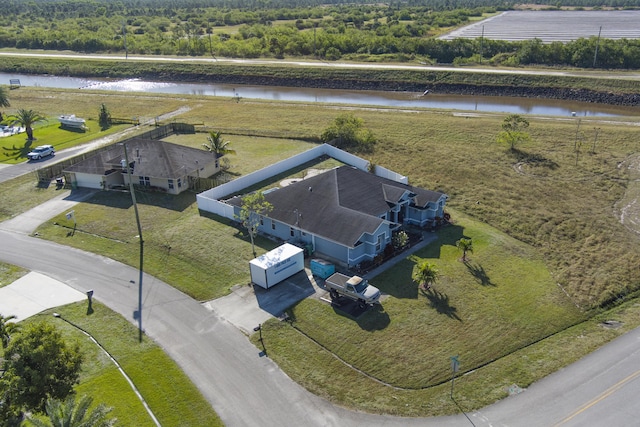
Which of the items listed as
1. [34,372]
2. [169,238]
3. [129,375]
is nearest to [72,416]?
[34,372]

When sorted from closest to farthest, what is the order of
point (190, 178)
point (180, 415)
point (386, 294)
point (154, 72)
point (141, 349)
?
1. point (180, 415)
2. point (141, 349)
3. point (386, 294)
4. point (190, 178)
5. point (154, 72)

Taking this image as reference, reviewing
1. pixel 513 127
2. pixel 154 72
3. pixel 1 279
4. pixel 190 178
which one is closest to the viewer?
pixel 1 279

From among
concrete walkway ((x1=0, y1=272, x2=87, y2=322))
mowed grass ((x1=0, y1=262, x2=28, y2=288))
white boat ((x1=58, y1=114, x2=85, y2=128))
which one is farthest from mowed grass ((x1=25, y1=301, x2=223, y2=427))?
white boat ((x1=58, y1=114, x2=85, y2=128))

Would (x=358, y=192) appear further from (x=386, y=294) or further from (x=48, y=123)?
(x=48, y=123)

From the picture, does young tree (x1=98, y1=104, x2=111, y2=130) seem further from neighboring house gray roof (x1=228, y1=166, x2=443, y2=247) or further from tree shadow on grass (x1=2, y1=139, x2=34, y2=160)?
neighboring house gray roof (x1=228, y1=166, x2=443, y2=247)

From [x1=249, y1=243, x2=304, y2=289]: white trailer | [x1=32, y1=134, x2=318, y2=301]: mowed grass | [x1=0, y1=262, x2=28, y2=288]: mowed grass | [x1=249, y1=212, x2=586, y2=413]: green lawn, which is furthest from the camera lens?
[x1=32, y1=134, x2=318, y2=301]: mowed grass

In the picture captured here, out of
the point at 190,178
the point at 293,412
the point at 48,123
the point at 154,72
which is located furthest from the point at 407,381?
the point at 154,72
